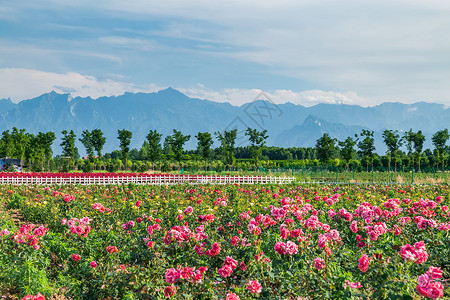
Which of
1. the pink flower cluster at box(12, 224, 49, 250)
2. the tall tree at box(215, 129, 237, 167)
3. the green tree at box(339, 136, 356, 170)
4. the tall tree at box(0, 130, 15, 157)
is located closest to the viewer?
the pink flower cluster at box(12, 224, 49, 250)

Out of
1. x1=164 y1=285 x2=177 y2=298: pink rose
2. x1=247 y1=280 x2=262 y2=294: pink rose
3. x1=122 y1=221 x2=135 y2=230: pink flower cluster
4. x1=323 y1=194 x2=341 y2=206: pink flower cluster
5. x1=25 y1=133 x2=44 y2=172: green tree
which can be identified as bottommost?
x1=164 y1=285 x2=177 y2=298: pink rose

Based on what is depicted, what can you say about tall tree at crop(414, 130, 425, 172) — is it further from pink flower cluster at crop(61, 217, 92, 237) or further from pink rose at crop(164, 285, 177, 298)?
pink rose at crop(164, 285, 177, 298)

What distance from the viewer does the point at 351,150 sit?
165ft

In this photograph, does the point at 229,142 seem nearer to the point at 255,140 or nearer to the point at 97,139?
the point at 255,140

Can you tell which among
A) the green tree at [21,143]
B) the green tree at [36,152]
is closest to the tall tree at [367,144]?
the green tree at [36,152]

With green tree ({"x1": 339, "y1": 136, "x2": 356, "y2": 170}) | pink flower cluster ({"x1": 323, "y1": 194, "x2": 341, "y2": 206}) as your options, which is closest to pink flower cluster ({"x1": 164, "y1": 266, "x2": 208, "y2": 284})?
pink flower cluster ({"x1": 323, "y1": 194, "x2": 341, "y2": 206})

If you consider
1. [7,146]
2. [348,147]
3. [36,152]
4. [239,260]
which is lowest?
[239,260]

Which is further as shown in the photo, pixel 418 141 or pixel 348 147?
pixel 418 141

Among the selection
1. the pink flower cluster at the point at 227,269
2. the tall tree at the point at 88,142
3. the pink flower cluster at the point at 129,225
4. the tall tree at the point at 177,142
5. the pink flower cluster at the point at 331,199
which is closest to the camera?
the pink flower cluster at the point at 227,269

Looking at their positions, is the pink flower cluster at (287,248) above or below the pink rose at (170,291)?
above

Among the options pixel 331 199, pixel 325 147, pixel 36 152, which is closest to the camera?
pixel 331 199

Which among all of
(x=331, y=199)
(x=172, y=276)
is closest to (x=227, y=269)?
(x=172, y=276)

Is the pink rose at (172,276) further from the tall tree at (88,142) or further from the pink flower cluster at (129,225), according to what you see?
the tall tree at (88,142)

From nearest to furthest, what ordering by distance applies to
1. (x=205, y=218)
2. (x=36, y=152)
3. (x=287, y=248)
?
(x=287, y=248) → (x=205, y=218) → (x=36, y=152)
